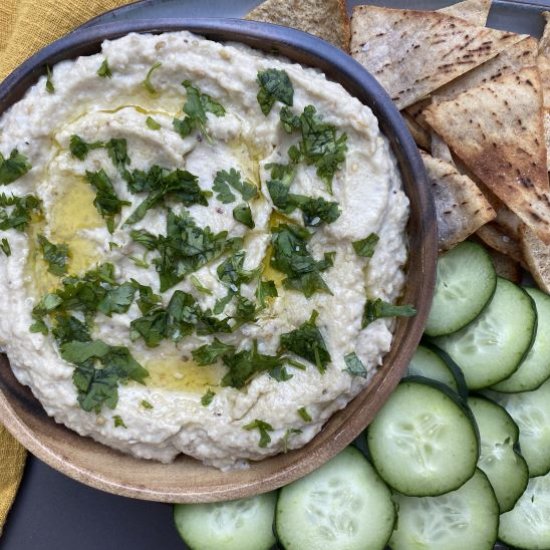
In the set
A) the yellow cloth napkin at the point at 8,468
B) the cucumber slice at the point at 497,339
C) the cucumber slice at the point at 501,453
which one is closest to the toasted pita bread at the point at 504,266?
the cucumber slice at the point at 497,339

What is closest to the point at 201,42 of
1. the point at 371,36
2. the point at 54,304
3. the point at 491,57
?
the point at 371,36

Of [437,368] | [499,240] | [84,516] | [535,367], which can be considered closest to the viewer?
[437,368]

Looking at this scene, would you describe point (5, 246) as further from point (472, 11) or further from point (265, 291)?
point (472, 11)

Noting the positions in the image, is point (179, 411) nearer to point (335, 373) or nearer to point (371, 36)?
point (335, 373)

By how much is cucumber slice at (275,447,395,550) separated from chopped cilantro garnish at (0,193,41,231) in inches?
57.0

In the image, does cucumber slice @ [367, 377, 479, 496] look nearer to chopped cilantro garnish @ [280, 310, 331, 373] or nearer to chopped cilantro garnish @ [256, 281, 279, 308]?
chopped cilantro garnish @ [280, 310, 331, 373]

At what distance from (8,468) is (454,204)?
225 centimetres

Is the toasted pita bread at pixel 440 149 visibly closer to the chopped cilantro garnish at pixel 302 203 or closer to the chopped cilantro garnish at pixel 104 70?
the chopped cilantro garnish at pixel 302 203

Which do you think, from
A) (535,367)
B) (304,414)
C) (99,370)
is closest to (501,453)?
(535,367)

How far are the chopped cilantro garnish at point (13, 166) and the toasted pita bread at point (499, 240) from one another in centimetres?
186

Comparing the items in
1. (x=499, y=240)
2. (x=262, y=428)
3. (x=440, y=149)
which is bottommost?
(x=262, y=428)

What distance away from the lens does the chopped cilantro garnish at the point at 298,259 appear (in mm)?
2557

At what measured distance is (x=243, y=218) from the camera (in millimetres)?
2533

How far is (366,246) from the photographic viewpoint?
2527 millimetres
